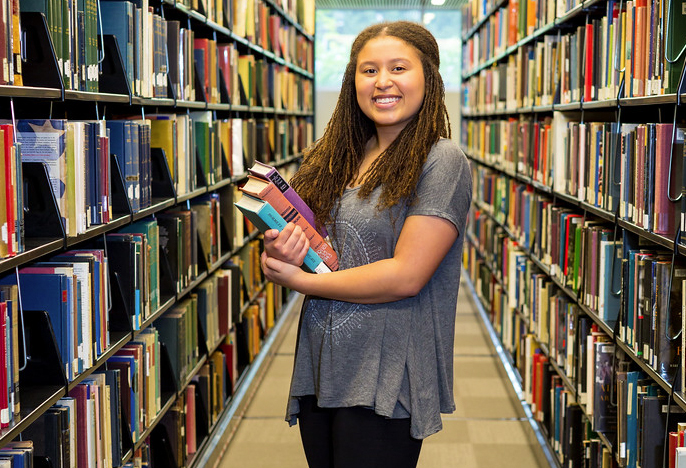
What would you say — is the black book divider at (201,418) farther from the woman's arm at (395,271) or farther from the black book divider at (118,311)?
the woman's arm at (395,271)

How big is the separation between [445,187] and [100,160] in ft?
3.11

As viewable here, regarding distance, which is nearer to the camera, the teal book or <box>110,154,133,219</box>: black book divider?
<box>110,154,133,219</box>: black book divider

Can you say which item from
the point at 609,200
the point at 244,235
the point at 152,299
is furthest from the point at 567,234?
the point at 244,235

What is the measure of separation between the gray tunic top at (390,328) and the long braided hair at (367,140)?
→ 29mm

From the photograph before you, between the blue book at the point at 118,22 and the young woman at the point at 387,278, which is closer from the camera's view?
the young woman at the point at 387,278

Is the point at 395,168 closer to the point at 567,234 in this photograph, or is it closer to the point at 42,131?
the point at 42,131

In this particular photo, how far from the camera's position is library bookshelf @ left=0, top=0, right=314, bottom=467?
1734mm

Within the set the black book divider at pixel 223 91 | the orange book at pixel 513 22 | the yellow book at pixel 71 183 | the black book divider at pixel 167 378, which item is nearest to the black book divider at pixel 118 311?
the yellow book at pixel 71 183

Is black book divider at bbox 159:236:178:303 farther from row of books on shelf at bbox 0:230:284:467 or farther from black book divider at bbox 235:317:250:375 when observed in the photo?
black book divider at bbox 235:317:250:375

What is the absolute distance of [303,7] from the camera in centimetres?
682

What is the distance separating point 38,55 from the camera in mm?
1748

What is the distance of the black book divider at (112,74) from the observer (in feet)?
7.35

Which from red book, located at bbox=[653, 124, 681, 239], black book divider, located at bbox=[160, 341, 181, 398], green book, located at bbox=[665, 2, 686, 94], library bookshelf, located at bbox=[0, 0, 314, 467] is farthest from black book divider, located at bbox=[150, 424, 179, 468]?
green book, located at bbox=[665, 2, 686, 94]

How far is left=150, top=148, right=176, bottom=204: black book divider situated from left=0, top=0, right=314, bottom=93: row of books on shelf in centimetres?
22
